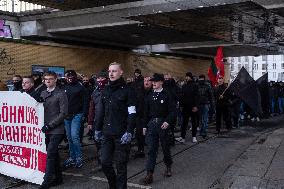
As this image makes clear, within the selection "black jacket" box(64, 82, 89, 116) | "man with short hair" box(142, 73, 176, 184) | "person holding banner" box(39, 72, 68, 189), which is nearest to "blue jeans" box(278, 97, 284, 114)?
"black jacket" box(64, 82, 89, 116)

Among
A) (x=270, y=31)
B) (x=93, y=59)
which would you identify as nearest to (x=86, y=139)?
(x=270, y=31)

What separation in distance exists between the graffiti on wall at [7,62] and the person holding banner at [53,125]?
40.9 feet

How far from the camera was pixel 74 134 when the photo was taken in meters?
8.53

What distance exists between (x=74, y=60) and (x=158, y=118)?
53.1ft

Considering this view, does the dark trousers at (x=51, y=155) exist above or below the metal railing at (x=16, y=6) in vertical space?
below

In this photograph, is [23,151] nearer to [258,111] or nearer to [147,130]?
[147,130]

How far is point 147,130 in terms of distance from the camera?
782 cm

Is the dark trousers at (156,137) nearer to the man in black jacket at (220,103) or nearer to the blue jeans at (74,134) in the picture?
the blue jeans at (74,134)

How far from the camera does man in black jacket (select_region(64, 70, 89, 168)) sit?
338 inches

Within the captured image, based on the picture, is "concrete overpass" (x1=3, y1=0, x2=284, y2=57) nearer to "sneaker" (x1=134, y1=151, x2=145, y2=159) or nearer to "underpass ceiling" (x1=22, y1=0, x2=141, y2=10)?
"underpass ceiling" (x1=22, y1=0, x2=141, y2=10)

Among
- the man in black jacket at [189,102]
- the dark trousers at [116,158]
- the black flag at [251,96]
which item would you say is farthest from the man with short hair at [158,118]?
the black flag at [251,96]

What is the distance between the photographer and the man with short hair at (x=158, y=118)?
7.69 metres

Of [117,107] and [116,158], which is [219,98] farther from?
[116,158]

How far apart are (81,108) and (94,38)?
16260mm
